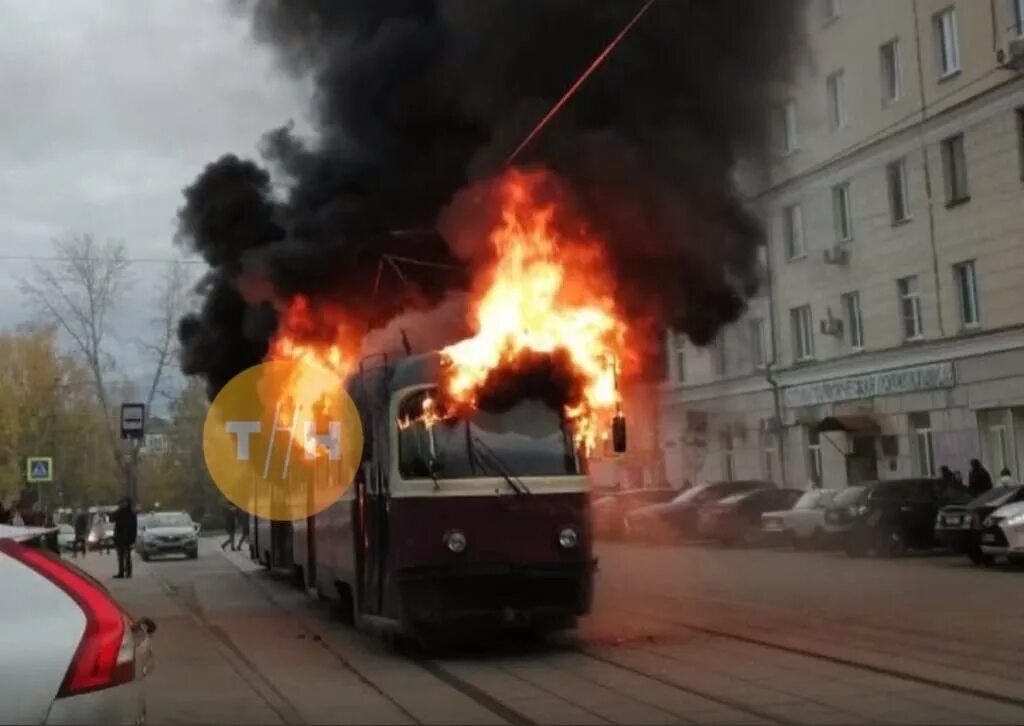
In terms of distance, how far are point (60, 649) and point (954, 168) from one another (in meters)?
28.3

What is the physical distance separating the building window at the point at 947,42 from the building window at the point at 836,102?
2.32 m

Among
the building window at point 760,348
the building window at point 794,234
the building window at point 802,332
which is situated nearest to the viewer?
the building window at point 794,234

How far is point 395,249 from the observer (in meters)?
16.5

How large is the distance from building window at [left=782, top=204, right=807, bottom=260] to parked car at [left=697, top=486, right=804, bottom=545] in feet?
20.5

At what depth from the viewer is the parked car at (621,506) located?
1340 inches

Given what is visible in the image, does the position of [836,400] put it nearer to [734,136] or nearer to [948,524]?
[948,524]

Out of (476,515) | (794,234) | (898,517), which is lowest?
(898,517)

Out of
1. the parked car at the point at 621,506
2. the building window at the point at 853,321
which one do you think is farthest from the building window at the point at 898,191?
the parked car at the point at 621,506

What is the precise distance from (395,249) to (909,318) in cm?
1898

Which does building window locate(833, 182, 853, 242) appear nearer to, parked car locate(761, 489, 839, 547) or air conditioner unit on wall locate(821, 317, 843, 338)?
air conditioner unit on wall locate(821, 317, 843, 338)

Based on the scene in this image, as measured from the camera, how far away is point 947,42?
98.5 feet

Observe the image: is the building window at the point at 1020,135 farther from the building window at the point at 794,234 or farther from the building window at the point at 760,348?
the building window at the point at 760,348

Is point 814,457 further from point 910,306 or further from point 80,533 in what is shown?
point 80,533

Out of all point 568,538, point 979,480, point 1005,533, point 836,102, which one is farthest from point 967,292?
point 568,538
